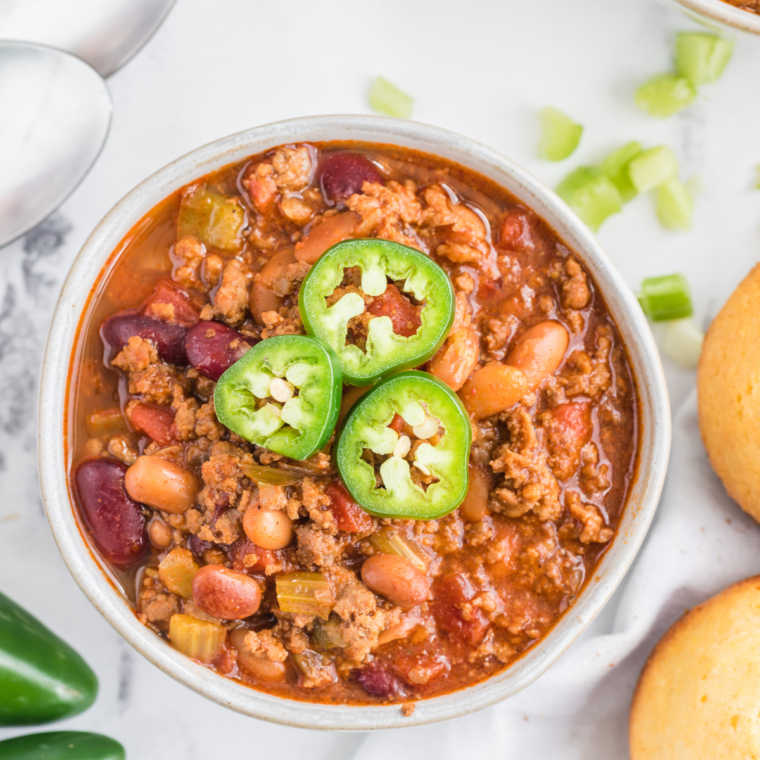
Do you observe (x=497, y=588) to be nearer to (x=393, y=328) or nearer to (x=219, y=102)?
(x=393, y=328)

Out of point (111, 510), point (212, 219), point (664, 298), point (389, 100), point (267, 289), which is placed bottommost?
point (111, 510)

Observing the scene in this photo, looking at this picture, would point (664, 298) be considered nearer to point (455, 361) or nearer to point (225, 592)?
point (455, 361)

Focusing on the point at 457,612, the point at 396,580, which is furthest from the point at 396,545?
the point at 457,612

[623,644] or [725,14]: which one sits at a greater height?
[725,14]

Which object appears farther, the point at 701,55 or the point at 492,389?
the point at 701,55

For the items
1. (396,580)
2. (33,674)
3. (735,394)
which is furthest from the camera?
(33,674)

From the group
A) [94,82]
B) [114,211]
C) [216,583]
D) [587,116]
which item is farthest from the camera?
[587,116]

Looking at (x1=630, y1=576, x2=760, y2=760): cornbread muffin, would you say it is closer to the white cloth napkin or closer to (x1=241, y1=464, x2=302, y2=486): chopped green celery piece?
the white cloth napkin

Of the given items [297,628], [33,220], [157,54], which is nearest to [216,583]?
[297,628]
